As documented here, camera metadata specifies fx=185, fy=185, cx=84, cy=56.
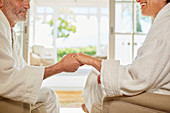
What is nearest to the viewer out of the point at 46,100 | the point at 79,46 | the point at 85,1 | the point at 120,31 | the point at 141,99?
the point at 141,99

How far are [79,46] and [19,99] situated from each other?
12.3 m

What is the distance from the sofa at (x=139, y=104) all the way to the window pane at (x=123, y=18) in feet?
8.36

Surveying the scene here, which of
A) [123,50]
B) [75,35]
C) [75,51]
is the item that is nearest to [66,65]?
[123,50]

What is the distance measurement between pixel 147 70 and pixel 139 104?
152 millimetres

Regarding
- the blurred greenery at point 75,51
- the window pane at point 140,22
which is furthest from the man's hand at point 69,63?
the blurred greenery at point 75,51

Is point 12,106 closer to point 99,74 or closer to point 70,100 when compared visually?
point 99,74

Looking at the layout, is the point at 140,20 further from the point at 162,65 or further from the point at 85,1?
the point at 85,1

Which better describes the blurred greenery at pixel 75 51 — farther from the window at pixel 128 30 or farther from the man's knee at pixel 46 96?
the man's knee at pixel 46 96

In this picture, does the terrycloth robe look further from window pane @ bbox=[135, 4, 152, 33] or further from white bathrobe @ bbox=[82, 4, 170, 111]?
window pane @ bbox=[135, 4, 152, 33]

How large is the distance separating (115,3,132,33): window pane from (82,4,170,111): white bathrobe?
2409mm

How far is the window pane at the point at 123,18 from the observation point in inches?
130

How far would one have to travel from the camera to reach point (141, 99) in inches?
31.5

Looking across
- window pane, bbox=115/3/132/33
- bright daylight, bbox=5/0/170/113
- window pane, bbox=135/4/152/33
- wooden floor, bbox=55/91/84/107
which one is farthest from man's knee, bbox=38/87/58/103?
window pane, bbox=135/4/152/33

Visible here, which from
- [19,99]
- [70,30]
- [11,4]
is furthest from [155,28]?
[70,30]
